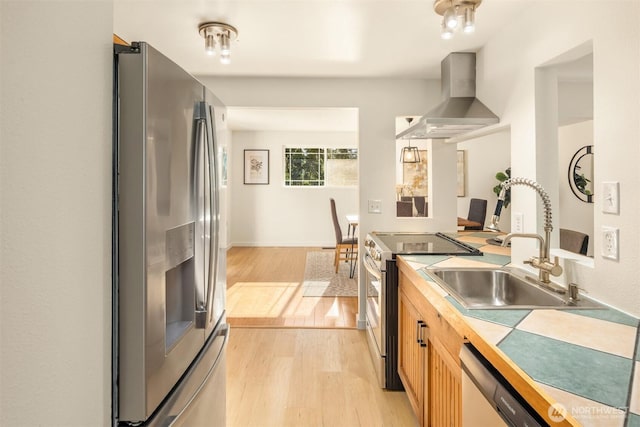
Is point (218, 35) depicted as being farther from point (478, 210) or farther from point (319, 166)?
point (319, 166)

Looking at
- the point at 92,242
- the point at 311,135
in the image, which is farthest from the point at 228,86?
the point at 311,135

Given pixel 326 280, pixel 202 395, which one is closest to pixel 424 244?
pixel 202 395

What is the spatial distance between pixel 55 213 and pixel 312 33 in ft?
7.12

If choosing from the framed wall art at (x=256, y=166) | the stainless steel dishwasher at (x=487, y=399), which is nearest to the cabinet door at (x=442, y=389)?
the stainless steel dishwasher at (x=487, y=399)

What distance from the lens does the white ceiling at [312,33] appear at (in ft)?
6.95

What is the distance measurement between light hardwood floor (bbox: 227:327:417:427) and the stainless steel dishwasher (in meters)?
1.06

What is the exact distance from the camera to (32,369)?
674 millimetres

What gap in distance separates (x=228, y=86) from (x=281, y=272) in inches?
120

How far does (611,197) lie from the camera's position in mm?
1390

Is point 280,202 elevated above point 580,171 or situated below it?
below

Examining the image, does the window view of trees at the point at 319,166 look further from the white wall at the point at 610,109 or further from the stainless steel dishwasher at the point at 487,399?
the stainless steel dishwasher at the point at 487,399

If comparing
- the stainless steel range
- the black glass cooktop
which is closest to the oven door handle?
the stainless steel range

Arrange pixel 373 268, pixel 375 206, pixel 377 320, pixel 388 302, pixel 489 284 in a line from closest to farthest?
pixel 489 284 → pixel 388 302 → pixel 377 320 → pixel 373 268 → pixel 375 206

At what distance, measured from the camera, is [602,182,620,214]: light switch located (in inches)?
53.6
